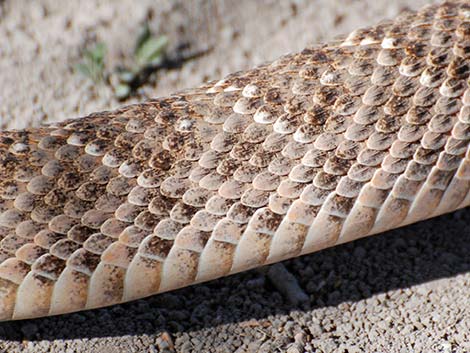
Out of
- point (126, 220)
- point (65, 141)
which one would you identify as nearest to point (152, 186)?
point (126, 220)

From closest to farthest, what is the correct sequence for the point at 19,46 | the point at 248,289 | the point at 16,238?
the point at 16,238
the point at 248,289
the point at 19,46

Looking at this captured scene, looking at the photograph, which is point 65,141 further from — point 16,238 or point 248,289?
point 248,289

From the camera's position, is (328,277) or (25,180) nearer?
(25,180)

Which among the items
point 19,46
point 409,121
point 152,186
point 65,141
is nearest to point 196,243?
point 152,186

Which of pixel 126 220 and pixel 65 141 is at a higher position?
pixel 65 141

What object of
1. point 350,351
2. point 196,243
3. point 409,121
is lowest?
point 350,351

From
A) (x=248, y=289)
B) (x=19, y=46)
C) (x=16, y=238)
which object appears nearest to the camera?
(x=16, y=238)

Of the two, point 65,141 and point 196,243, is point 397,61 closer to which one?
point 196,243
